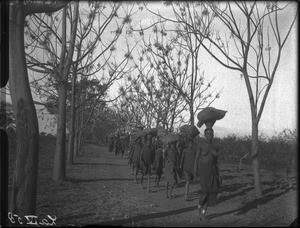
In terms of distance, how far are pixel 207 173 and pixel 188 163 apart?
9.67 ft

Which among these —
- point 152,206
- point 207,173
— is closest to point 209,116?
point 207,173

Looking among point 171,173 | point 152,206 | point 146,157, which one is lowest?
point 152,206

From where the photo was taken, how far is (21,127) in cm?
605

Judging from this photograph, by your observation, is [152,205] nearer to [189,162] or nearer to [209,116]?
[189,162]

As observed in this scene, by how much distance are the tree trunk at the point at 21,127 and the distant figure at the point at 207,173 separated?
335cm

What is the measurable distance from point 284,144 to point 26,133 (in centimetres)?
1057

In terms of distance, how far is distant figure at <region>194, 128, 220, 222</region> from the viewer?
6977 mm

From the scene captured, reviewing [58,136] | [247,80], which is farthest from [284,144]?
[58,136]

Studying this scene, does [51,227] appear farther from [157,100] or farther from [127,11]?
[157,100]

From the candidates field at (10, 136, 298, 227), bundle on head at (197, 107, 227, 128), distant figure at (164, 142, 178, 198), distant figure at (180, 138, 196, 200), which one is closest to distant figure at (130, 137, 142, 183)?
field at (10, 136, 298, 227)

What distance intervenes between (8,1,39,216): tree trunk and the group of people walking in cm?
336

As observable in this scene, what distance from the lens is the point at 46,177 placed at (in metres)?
12.6

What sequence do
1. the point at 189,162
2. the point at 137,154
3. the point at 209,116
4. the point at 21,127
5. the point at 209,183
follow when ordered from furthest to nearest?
the point at 137,154 < the point at 189,162 < the point at 209,116 < the point at 209,183 < the point at 21,127

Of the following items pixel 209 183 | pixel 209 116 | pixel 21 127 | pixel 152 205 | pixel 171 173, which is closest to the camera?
pixel 21 127
